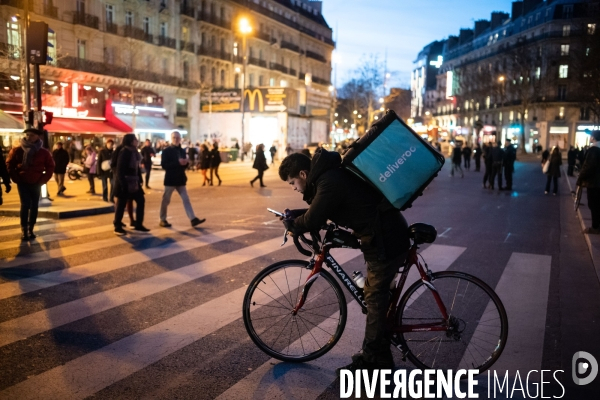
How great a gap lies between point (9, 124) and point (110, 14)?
1658 centimetres

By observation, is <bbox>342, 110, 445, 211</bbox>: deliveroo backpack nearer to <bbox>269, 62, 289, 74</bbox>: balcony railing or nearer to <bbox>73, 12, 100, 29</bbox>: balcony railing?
<bbox>73, 12, 100, 29</bbox>: balcony railing

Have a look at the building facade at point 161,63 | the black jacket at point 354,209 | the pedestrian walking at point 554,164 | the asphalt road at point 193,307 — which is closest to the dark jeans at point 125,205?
the asphalt road at point 193,307

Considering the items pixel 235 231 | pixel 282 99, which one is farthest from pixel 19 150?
pixel 282 99

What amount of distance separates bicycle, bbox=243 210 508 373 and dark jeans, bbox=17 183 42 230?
6748mm

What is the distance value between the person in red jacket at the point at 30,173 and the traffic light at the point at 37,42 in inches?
180

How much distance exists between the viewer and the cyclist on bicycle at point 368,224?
164 inches

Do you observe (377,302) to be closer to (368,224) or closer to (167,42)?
(368,224)

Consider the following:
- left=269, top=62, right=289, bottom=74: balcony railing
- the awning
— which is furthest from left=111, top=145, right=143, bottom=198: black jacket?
left=269, top=62, right=289, bottom=74: balcony railing

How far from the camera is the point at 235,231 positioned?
440 inches

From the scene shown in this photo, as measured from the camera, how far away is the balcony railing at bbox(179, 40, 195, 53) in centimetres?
5372

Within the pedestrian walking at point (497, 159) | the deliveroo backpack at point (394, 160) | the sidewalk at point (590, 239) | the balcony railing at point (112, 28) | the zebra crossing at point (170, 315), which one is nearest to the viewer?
the deliveroo backpack at point (394, 160)

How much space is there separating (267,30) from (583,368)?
69.8m

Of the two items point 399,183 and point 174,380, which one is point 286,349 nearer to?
point 174,380

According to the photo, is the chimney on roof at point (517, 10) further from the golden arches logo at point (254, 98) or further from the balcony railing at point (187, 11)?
the golden arches logo at point (254, 98)
